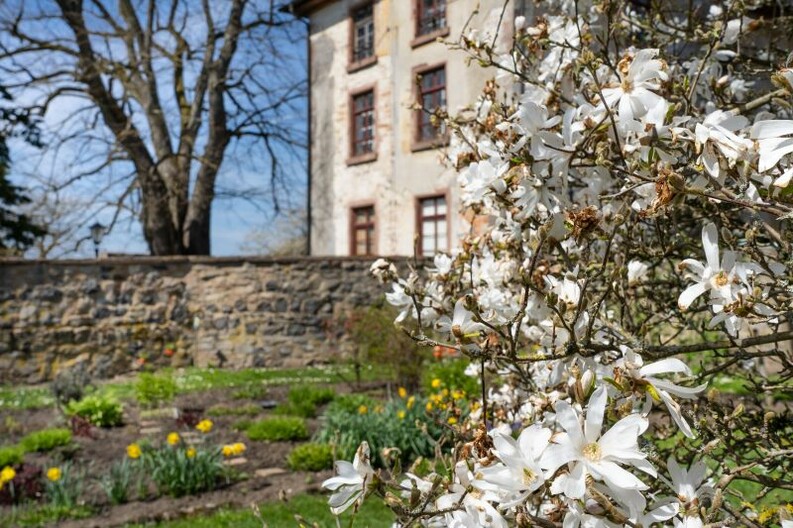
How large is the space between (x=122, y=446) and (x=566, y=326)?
5.28 metres

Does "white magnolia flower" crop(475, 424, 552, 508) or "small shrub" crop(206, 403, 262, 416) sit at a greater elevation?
"white magnolia flower" crop(475, 424, 552, 508)

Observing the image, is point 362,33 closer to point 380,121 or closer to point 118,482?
point 380,121

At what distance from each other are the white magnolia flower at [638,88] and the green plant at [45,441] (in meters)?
5.41

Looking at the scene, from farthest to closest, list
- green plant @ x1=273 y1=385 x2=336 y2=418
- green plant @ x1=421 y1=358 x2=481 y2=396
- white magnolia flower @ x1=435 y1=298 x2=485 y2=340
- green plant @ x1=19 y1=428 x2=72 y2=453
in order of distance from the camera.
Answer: green plant @ x1=273 y1=385 x2=336 y2=418
green plant @ x1=421 y1=358 x2=481 y2=396
green plant @ x1=19 y1=428 x2=72 y2=453
white magnolia flower @ x1=435 y1=298 x2=485 y2=340

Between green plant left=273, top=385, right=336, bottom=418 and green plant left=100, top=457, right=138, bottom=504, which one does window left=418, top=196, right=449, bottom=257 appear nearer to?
green plant left=273, top=385, right=336, bottom=418

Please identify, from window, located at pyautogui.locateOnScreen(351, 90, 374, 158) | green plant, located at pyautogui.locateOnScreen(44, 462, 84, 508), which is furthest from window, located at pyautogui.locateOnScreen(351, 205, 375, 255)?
green plant, located at pyautogui.locateOnScreen(44, 462, 84, 508)

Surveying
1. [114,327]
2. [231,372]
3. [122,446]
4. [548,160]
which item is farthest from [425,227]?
[548,160]

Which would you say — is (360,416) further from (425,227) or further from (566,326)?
(425,227)

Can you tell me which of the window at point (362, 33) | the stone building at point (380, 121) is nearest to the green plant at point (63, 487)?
the stone building at point (380, 121)

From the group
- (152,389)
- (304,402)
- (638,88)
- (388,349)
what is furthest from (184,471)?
(638,88)

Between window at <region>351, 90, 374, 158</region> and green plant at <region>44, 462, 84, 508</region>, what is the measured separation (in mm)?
10567

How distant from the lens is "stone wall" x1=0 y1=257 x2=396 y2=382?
10.1m

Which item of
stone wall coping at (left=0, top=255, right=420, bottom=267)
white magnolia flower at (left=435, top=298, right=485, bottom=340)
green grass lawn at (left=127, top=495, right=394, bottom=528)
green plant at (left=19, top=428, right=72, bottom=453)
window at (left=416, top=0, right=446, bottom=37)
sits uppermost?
window at (left=416, top=0, right=446, bottom=37)

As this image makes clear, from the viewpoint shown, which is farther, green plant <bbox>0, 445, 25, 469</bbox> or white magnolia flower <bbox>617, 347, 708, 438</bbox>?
green plant <bbox>0, 445, 25, 469</bbox>
